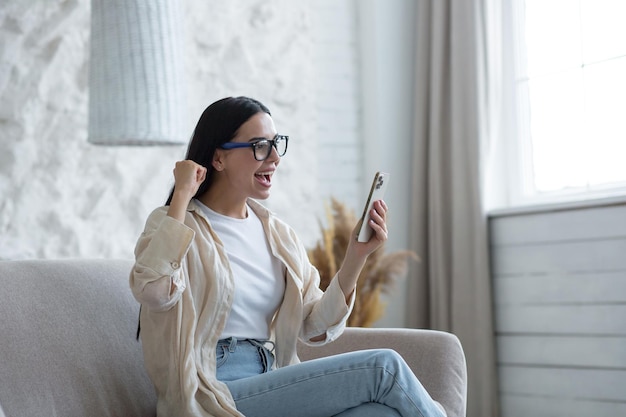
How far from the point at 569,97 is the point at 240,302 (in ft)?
7.17

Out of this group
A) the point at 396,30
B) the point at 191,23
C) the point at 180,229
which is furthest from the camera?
the point at 396,30

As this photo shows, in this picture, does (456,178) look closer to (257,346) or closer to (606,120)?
(606,120)

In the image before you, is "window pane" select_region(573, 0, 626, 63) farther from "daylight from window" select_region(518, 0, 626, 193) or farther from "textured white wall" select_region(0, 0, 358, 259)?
"textured white wall" select_region(0, 0, 358, 259)

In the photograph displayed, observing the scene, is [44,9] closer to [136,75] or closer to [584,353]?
[136,75]

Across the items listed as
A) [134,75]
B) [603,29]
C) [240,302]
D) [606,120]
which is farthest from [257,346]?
[603,29]

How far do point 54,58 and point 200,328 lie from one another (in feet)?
5.58

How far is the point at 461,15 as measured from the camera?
3.96 meters

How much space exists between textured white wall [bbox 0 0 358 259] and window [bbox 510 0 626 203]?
968mm

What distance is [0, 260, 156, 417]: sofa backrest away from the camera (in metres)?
1.95

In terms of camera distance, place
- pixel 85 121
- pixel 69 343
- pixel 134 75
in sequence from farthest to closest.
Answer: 1. pixel 85 121
2. pixel 134 75
3. pixel 69 343

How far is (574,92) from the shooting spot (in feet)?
12.3

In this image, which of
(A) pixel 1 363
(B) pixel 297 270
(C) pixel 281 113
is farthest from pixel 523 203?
(A) pixel 1 363

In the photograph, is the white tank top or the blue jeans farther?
the white tank top

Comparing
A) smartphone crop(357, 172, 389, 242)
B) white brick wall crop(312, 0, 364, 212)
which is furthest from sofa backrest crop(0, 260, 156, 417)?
white brick wall crop(312, 0, 364, 212)
